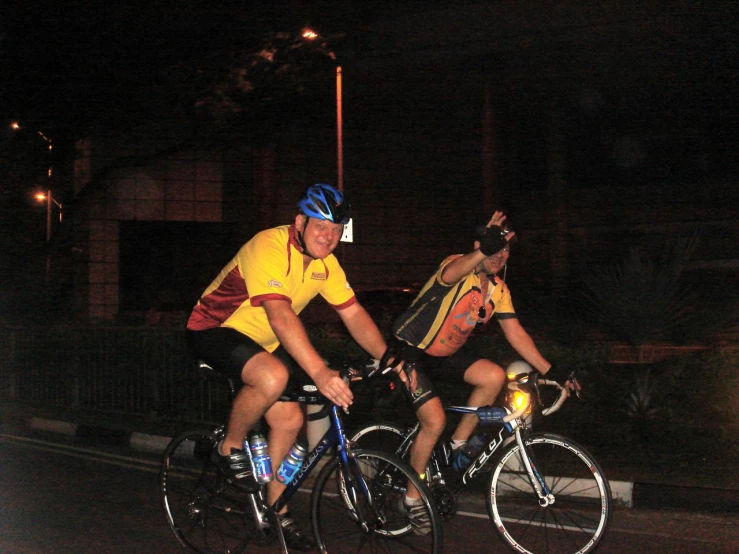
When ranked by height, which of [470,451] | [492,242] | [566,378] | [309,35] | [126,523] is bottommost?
[126,523]

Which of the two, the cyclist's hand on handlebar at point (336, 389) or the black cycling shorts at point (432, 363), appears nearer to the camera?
the cyclist's hand on handlebar at point (336, 389)

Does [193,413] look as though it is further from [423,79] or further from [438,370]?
[423,79]

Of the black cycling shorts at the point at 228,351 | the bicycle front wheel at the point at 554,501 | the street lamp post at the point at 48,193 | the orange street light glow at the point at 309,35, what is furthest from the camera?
the orange street light glow at the point at 309,35

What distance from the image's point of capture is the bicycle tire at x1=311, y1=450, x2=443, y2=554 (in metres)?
4.27

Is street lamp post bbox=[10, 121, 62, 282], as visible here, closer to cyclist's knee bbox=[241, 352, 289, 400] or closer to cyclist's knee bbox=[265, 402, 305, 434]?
cyclist's knee bbox=[265, 402, 305, 434]

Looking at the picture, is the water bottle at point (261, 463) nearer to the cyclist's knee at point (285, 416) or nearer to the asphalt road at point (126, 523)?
the cyclist's knee at point (285, 416)

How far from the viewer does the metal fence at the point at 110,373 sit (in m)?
10.5

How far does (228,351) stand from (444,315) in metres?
1.35

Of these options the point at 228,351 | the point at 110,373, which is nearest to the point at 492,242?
the point at 228,351

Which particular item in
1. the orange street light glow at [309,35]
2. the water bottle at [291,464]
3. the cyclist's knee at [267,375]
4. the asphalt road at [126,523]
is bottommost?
the asphalt road at [126,523]

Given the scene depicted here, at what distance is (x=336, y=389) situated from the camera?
3.95 m

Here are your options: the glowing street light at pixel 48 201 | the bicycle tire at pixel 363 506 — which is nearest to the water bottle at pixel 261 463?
the bicycle tire at pixel 363 506

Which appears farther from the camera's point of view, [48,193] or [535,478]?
[48,193]

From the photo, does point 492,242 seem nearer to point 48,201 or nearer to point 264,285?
point 264,285
